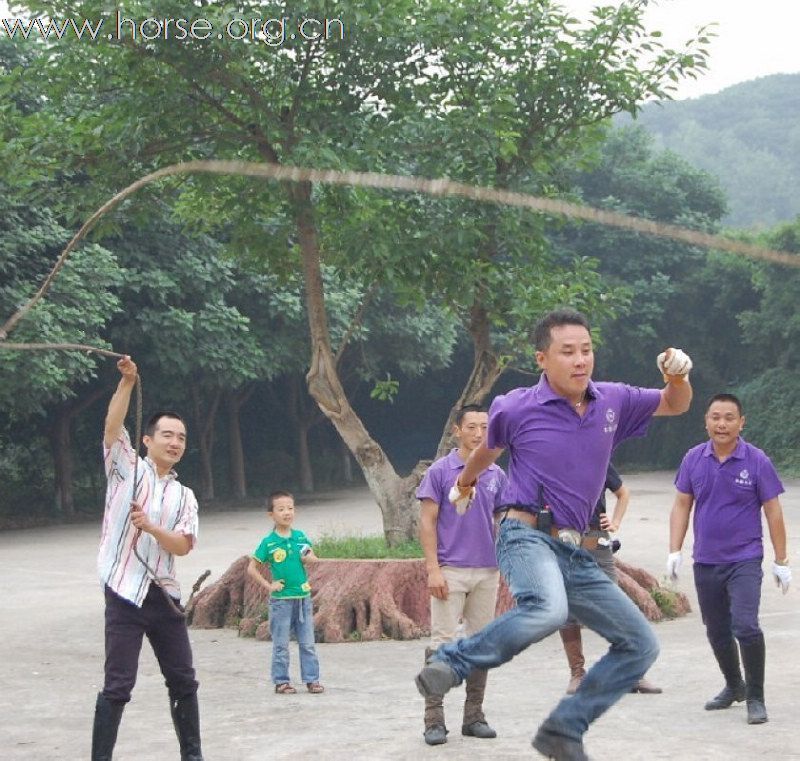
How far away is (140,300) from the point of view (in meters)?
27.6

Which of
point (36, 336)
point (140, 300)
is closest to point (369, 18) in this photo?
point (36, 336)

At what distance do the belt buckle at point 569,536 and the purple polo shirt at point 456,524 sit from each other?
2007 mm

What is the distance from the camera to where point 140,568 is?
603 cm

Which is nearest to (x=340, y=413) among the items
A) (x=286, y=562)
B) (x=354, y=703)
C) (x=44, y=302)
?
(x=286, y=562)

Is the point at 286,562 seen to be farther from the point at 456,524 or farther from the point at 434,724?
the point at 434,724

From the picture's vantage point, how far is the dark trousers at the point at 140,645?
5.96 m

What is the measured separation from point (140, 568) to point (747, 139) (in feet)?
461

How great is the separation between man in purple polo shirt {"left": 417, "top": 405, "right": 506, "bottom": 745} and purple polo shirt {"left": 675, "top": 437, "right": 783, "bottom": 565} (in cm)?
117

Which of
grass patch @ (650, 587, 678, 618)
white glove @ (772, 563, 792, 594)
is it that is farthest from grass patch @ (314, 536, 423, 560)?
white glove @ (772, 563, 792, 594)

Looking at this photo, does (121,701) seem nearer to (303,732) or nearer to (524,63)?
(303,732)

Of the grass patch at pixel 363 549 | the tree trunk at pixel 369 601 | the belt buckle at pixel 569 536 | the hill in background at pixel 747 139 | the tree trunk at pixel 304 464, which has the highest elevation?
the hill in background at pixel 747 139

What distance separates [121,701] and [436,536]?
2.06 meters

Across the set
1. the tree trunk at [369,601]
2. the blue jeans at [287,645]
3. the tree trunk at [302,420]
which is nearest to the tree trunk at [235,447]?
the tree trunk at [302,420]

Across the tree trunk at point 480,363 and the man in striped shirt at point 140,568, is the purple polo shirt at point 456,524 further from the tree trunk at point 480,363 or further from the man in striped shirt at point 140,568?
the tree trunk at point 480,363
